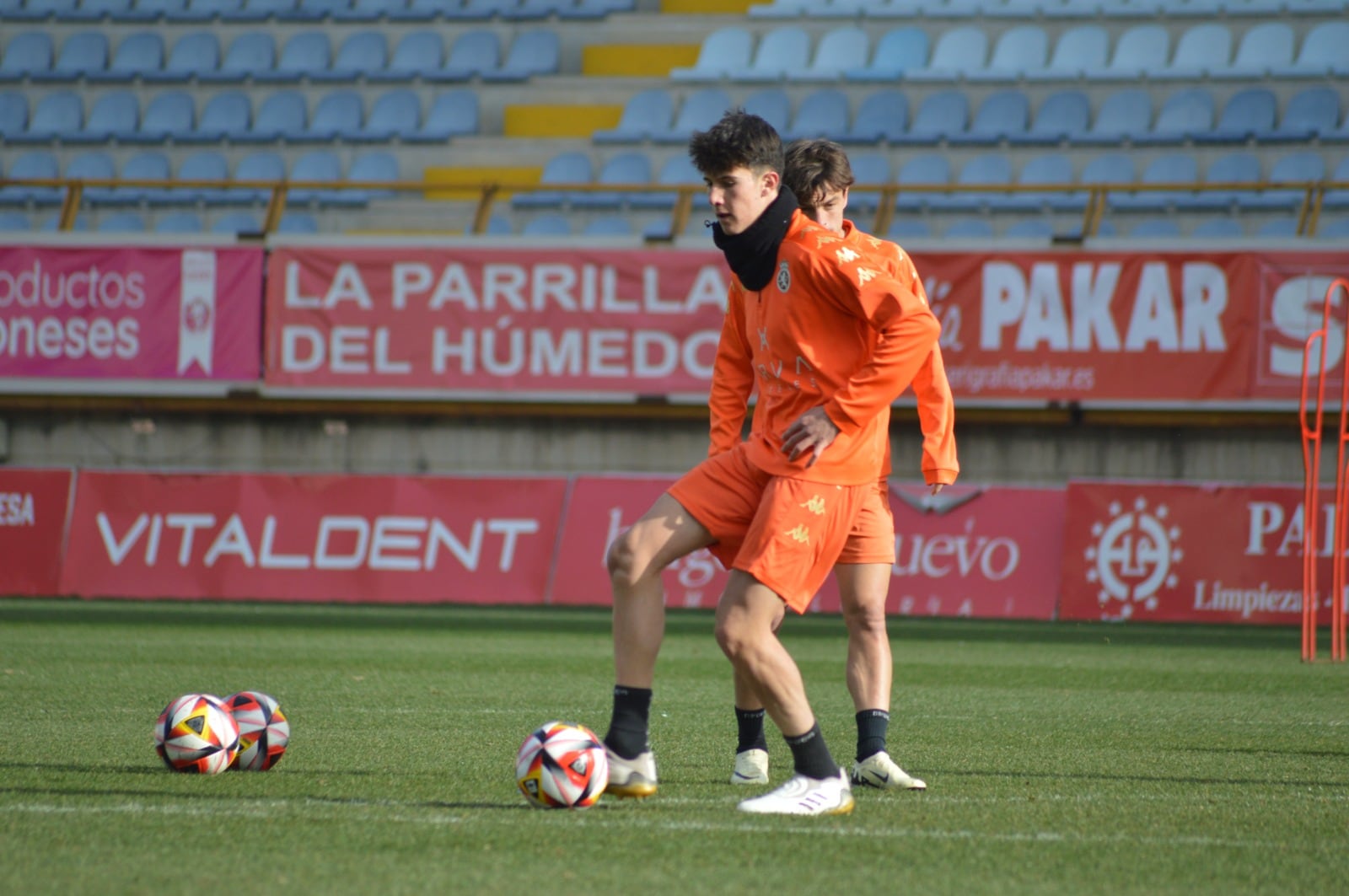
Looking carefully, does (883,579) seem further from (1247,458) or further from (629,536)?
(1247,458)

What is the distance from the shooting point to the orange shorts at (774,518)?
4.69m

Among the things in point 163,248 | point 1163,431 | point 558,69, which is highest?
point 558,69

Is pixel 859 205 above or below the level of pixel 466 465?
above

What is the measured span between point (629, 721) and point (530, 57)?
1931cm

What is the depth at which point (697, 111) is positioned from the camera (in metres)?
21.6

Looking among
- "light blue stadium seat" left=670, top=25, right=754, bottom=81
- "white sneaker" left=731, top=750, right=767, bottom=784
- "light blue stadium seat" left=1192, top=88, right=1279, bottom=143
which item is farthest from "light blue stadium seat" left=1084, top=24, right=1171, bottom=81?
"white sneaker" left=731, top=750, right=767, bottom=784

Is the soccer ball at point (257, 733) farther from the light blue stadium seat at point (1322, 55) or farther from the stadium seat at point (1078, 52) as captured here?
the light blue stadium seat at point (1322, 55)

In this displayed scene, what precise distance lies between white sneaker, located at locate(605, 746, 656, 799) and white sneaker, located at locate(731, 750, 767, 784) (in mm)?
550

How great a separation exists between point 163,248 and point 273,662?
29.4 feet

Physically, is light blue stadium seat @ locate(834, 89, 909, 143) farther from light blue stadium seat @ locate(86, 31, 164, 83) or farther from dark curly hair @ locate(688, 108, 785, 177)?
dark curly hair @ locate(688, 108, 785, 177)

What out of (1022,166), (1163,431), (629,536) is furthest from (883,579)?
(1022,166)

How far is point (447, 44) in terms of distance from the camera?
23.9 meters

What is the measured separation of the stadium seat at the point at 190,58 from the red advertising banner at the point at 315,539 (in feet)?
32.2

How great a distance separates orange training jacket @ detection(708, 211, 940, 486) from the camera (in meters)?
4.76
